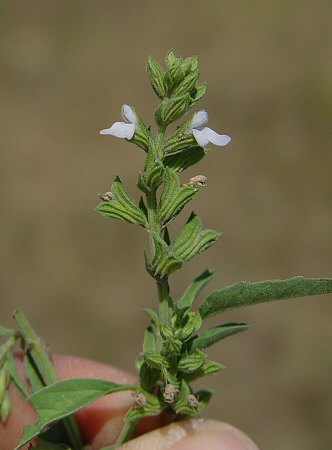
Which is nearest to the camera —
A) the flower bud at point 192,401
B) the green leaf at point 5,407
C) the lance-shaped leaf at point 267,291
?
the lance-shaped leaf at point 267,291

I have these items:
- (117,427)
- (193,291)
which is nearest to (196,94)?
(193,291)

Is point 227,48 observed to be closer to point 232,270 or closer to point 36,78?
point 36,78

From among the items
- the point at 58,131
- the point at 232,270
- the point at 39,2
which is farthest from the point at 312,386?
the point at 39,2

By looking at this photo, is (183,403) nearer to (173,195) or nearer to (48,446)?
(48,446)

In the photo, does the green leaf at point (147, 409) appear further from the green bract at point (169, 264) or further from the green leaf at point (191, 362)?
the green leaf at point (191, 362)

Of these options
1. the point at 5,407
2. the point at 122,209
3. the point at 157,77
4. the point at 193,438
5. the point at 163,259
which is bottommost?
the point at 193,438

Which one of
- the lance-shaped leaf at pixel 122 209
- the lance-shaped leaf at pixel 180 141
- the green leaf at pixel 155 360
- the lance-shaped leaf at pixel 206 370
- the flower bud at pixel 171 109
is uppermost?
the flower bud at pixel 171 109

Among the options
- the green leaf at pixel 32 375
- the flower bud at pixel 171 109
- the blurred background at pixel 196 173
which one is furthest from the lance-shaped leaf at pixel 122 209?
the blurred background at pixel 196 173
